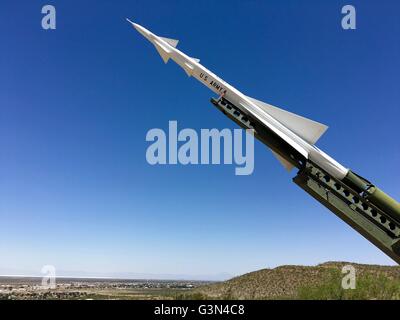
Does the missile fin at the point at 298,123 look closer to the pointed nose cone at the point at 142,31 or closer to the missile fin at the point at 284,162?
the missile fin at the point at 284,162

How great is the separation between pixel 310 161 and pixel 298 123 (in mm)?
1755

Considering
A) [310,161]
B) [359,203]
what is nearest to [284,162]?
[310,161]

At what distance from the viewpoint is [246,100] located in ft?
39.2

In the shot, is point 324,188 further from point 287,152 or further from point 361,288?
point 361,288

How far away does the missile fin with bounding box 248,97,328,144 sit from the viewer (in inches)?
457

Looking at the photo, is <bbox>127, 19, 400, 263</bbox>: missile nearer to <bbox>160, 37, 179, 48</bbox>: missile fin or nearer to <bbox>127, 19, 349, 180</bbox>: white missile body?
<bbox>127, 19, 349, 180</bbox>: white missile body

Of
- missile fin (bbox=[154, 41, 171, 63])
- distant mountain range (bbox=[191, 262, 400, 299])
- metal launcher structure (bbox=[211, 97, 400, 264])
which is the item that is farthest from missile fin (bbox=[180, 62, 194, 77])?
distant mountain range (bbox=[191, 262, 400, 299])

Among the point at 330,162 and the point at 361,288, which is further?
the point at 361,288

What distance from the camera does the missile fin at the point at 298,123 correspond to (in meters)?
→ 11.6

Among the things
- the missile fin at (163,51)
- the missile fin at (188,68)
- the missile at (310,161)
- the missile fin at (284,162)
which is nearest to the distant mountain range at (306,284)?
the missile at (310,161)

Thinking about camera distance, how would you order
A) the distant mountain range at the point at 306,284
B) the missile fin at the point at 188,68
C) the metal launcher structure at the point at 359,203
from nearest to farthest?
the metal launcher structure at the point at 359,203
the missile fin at the point at 188,68
the distant mountain range at the point at 306,284
